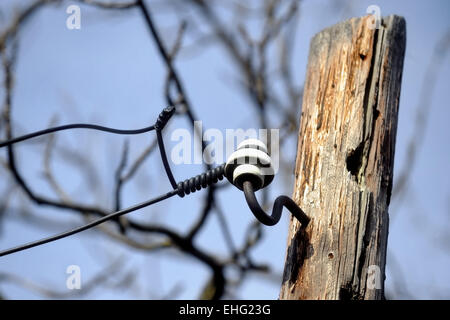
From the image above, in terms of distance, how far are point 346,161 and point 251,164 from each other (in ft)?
1.06

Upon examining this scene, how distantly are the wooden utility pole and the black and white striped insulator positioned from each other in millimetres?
192

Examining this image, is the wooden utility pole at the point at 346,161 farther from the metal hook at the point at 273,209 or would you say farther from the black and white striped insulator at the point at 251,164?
the black and white striped insulator at the point at 251,164

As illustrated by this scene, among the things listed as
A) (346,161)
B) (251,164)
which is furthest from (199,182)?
(346,161)

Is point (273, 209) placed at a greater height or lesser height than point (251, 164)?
lesser

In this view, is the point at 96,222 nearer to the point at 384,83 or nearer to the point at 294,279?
the point at 294,279

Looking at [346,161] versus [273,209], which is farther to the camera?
[346,161]

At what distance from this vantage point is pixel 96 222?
1.65 m

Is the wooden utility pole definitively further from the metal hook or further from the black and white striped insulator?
the black and white striped insulator

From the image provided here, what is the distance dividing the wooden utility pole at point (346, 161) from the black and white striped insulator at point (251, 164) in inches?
7.6

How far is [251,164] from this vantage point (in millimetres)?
1458

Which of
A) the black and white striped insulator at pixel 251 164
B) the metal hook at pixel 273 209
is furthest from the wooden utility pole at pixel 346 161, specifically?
the black and white striped insulator at pixel 251 164

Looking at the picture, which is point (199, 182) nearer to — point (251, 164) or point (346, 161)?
point (251, 164)
